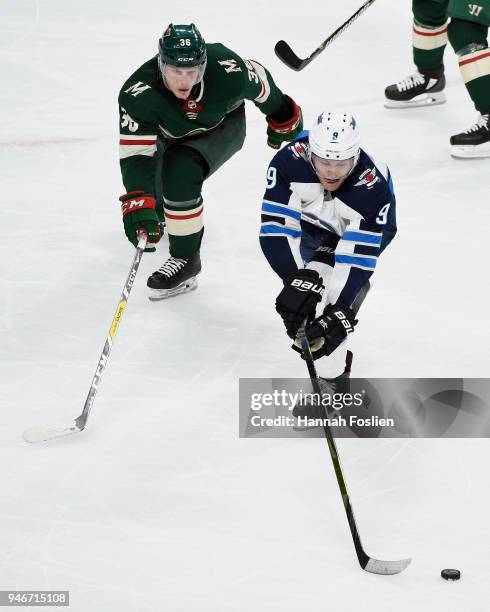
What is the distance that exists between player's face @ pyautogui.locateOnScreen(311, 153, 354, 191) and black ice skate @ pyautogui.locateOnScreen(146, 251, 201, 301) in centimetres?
99

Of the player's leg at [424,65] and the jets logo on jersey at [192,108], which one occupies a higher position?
the jets logo on jersey at [192,108]

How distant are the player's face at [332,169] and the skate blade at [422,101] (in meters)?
2.43

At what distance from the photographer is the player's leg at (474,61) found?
4613 millimetres

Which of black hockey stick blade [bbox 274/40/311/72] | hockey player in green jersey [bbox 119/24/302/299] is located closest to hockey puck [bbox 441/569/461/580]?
hockey player in green jersey [bbox 119/24/302/299]

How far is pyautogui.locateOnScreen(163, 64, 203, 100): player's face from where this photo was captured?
3.55m

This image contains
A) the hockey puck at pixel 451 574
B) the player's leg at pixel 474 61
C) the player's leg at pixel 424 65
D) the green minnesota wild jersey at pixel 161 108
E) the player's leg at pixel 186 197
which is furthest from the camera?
the player's leg at pixel 424 65

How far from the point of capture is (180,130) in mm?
3748

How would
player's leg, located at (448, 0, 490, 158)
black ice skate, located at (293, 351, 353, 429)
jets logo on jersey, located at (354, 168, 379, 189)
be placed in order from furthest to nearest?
player's leg, located at (448, 0, 490, 158), black ice skate, located at (293, 351, 353, 429), jets logo on jersey, located at (354, 168, 379, 189)

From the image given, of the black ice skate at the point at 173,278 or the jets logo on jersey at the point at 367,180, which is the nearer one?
the jets logo on jersey at the point at 367,180

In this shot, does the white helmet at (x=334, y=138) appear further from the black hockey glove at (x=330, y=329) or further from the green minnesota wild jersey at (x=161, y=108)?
the green minnesota wild jersey at (x=161, y=108)

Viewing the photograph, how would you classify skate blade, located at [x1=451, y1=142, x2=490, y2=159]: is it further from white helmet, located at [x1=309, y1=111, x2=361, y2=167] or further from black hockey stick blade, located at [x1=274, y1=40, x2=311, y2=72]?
white helmet, located at [x1=309, y1=111, x2=361, y2=167]

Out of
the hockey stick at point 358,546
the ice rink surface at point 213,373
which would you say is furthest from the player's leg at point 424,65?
the hockey stick at point 358,546

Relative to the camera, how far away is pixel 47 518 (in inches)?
109

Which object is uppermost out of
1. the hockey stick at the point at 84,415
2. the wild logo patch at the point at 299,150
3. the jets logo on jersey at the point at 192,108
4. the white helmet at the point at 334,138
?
the white helmet at the point at 334,138
